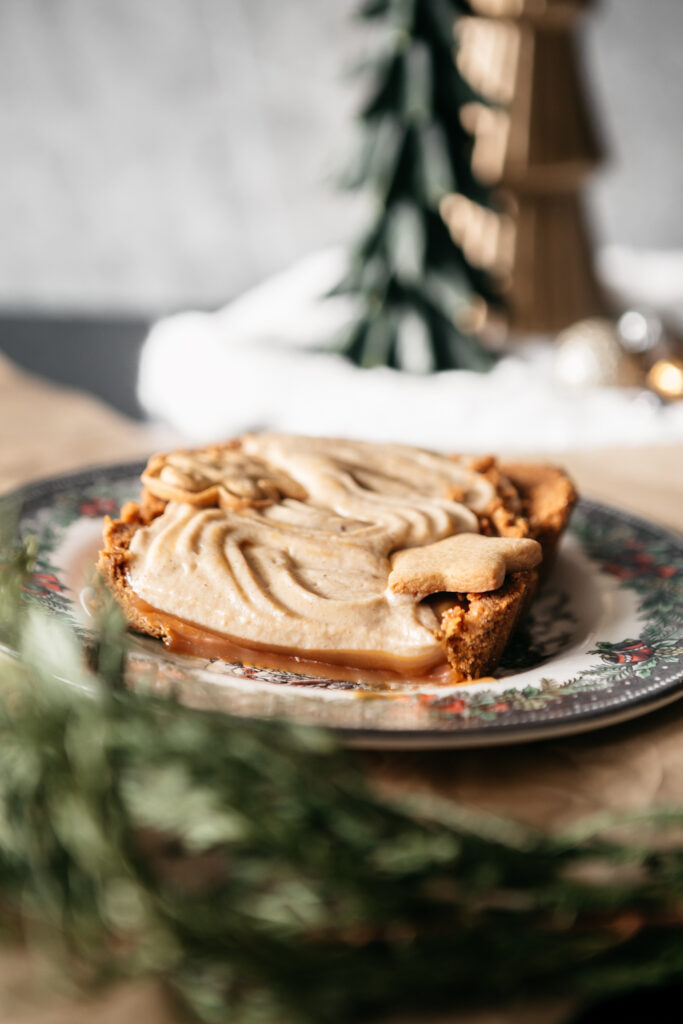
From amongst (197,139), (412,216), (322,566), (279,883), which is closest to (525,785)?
(279,883)

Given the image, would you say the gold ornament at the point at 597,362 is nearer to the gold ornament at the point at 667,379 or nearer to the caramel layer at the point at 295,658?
the gold ornament at the point at 667,379

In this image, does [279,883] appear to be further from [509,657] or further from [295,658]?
[509,657]

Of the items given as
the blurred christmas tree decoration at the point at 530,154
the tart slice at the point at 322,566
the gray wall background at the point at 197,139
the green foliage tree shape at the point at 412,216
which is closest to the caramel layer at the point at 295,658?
the tart slice at the point at 322,566

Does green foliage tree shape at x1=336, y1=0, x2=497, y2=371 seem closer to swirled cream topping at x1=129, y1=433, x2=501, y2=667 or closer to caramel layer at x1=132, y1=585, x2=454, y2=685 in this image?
swirled cream topping at x1=129, y1=433, x2=501, y2=667

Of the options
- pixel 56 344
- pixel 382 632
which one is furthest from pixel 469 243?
pixel 382 632

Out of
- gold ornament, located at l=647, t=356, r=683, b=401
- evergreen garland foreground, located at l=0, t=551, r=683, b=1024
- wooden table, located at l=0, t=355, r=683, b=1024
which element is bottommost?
gold ornament, located at l=647, t=356, r=683, b=401

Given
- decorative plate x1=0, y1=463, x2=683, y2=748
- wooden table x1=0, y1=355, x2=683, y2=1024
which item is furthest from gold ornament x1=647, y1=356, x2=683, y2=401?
wooden table x1=0, y1=355, x2=683, y2=1024
